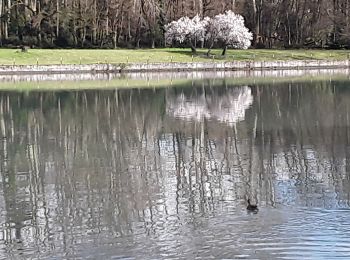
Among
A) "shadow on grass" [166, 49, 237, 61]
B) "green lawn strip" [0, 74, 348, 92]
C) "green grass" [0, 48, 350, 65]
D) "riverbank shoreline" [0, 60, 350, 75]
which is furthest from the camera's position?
"shadow on grass" [166, 49, 237, 61]

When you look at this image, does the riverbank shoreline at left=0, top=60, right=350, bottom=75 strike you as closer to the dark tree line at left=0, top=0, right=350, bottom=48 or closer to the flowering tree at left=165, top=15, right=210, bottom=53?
the flowering tree at left=165, top=15, right=210, bottom=53

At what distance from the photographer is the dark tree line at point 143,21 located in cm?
7775

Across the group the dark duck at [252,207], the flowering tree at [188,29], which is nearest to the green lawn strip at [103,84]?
the flowering tree at [188,29]

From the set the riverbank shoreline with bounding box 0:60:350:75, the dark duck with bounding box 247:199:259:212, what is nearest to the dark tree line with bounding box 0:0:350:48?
the riverbank shoreline with bounding box 0:60:350:75

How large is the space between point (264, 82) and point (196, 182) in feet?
106

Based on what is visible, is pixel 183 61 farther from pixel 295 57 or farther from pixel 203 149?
pixel 203 149

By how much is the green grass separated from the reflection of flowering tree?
28735 mm

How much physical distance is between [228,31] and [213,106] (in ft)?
142

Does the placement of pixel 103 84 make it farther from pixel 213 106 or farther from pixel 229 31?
pixel 229 31

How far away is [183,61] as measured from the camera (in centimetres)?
6581

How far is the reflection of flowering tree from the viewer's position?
88.1ft

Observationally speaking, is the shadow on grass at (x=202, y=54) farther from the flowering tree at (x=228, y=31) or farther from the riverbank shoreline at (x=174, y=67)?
the riverbank shoreline at (x=174, y=67)

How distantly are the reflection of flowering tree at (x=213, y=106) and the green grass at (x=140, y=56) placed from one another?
28735mm

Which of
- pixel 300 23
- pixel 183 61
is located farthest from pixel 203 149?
pixel 300 23
